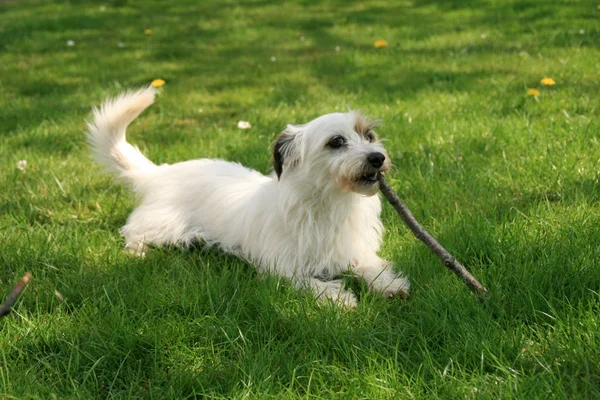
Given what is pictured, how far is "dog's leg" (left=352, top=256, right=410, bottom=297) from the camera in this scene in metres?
2.75

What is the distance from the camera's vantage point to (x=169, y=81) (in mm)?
7305

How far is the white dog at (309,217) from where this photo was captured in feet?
9.37

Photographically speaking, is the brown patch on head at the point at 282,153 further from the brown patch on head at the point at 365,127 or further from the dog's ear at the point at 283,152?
the brown patch on head at the point at 365,127

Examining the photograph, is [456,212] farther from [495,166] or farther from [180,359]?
[180,359]

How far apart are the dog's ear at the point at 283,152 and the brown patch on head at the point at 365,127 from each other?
1.11ft

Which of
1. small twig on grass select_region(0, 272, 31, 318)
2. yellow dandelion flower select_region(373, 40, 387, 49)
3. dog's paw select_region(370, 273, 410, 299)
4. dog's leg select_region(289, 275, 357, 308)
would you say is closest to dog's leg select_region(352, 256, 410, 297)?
dog's paw select_region(370, 273, 410, 299)

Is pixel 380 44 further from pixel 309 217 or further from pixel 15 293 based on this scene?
pixel 15 293

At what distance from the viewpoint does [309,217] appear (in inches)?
119

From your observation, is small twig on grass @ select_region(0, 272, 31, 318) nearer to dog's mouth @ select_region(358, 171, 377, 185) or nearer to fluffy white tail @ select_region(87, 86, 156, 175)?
dog's mouth @ select_region(358, 171, 377, 185)

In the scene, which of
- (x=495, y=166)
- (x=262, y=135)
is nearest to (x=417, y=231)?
(x=495, y=166)

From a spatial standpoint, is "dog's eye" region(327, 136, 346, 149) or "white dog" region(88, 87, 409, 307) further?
"dog's eye" region(327, 136, 346, 149)

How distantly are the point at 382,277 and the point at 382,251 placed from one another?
46cm

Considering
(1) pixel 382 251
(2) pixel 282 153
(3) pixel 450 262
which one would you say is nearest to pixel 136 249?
(2) pixel 282 153

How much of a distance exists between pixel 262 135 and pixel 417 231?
2700 mm
